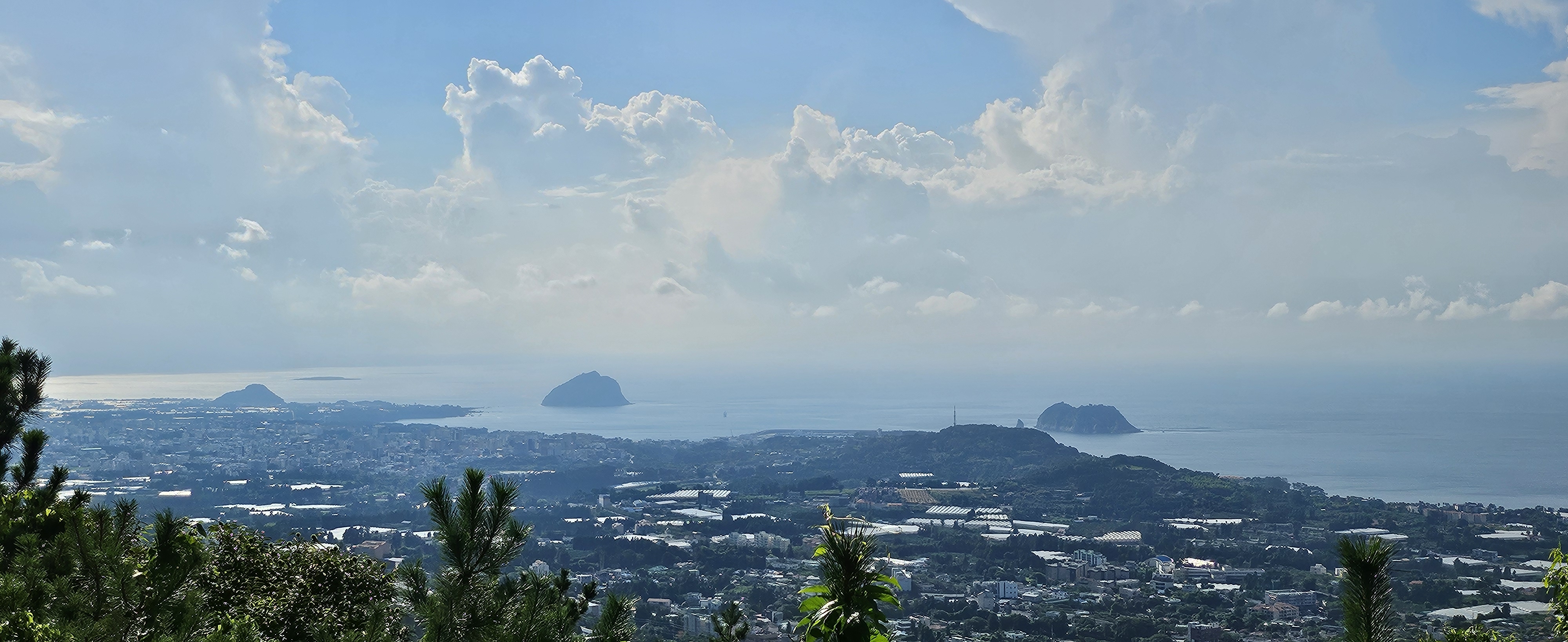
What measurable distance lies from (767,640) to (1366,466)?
61.3 metres

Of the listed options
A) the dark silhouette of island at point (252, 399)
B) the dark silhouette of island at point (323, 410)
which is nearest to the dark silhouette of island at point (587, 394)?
the dark silhouette of island at point (323, 410)

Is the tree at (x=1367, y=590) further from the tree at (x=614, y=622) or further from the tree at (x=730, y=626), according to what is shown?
the tree at (x=730, y=626)

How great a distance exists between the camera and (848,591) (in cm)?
325

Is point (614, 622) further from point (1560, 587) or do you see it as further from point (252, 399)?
point (252, 399)

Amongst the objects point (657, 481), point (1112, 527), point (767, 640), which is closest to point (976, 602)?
point (767, 640)

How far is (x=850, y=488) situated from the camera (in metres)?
54.9

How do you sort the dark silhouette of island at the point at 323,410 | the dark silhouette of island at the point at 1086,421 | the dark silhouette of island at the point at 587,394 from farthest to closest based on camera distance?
the dark silhouette of island at the point at 587,394, the dark silhouette of island at the point at 323,410, the dark silhouette of island at the point at 1086,421

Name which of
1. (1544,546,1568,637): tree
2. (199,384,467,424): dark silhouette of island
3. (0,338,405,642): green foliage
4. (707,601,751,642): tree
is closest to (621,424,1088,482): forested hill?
(199,384,467,424): dark silhouette of island

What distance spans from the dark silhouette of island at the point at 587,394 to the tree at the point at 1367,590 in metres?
134

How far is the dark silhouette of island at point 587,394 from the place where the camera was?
13450 centimetres

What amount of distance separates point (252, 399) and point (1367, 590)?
128190 millimetres

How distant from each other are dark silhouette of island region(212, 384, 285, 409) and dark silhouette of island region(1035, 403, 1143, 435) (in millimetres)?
83609

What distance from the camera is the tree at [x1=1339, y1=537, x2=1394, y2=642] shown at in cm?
339

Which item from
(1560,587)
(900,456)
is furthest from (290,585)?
(900,456)
